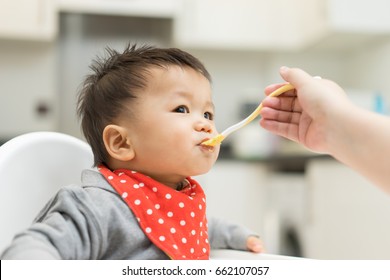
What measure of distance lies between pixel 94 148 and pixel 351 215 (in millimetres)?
1373

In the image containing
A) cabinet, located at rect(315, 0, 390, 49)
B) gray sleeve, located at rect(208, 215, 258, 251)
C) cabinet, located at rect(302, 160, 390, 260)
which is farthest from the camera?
cabinet, located at rect(315, 0, 390, 49)

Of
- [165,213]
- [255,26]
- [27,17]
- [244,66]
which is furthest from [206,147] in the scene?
[244,66]

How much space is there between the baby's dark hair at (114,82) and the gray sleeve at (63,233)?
6.6 inches

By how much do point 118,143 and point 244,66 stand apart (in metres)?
2.28

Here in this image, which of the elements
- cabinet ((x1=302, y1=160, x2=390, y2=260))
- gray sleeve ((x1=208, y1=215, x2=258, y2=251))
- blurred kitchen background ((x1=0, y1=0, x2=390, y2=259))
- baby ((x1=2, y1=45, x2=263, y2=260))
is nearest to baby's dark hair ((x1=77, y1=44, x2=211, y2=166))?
baby ((x1=2, y1=45, x2=263, y2=260))

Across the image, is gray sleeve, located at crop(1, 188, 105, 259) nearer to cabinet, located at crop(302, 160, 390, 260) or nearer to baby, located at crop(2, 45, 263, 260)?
baby, located at crop(2, 45, 263, 260)

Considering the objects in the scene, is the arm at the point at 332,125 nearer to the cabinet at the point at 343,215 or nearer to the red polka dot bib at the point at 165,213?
the red polka dot bib at the point at 165,213

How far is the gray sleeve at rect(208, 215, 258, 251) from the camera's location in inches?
35.2

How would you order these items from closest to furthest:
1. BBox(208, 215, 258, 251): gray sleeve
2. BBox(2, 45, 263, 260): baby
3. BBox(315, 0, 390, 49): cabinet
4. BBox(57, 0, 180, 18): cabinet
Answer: BBox(2, 45, 263, 260): baby
BBox(208, 215, 258, 251): gray sleeve
BBox(315, 0, 390, 49): cabinet
BBox(57, 0, 180, 18): cabinet

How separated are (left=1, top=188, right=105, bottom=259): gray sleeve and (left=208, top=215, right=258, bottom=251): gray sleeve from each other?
0.94 feet

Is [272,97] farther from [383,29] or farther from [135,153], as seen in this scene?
[383,29]

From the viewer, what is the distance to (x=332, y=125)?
0.73 metres

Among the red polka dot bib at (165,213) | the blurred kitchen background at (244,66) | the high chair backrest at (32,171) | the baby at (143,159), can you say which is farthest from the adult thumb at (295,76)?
the blurred kitchen background at (244,66)

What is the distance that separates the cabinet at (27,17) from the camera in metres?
2.52
